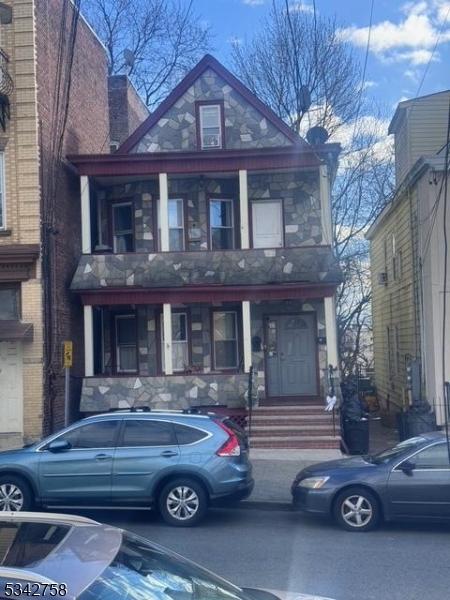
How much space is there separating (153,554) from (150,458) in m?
7.33

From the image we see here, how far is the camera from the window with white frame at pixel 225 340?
19.9 meters

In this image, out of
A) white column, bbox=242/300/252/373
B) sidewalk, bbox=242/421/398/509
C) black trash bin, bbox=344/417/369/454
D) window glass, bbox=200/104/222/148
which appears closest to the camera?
sidewalk, bbox=242/421/398/509

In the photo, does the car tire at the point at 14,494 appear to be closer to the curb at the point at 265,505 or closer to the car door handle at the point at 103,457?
the car door handle at the point at 103,457

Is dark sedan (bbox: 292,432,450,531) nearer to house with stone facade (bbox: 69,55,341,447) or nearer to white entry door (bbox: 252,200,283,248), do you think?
house with stone facade (bbox: 69,55,341,447)

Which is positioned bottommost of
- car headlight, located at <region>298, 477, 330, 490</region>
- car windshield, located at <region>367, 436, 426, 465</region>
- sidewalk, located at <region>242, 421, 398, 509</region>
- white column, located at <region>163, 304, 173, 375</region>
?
sidewalk, located at <region>242, 421, 398, 509</region>

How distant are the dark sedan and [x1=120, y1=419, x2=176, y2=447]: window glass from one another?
2048mm

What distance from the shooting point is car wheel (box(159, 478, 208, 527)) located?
34.9 ft

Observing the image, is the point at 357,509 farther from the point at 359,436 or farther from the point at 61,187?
the point at 61,187

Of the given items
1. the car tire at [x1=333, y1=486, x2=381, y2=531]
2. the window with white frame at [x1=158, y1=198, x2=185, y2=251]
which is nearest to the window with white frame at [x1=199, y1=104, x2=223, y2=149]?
the window with white frame at [x1=158, y1=198, x2=185, y2=251]

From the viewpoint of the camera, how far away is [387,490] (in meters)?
10.2

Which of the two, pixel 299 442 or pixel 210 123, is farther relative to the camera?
pixel 210 123

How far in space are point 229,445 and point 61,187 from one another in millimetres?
10425

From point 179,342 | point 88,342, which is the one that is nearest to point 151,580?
point 88,342

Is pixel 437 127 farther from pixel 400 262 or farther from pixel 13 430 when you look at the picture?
pixel 13 430
